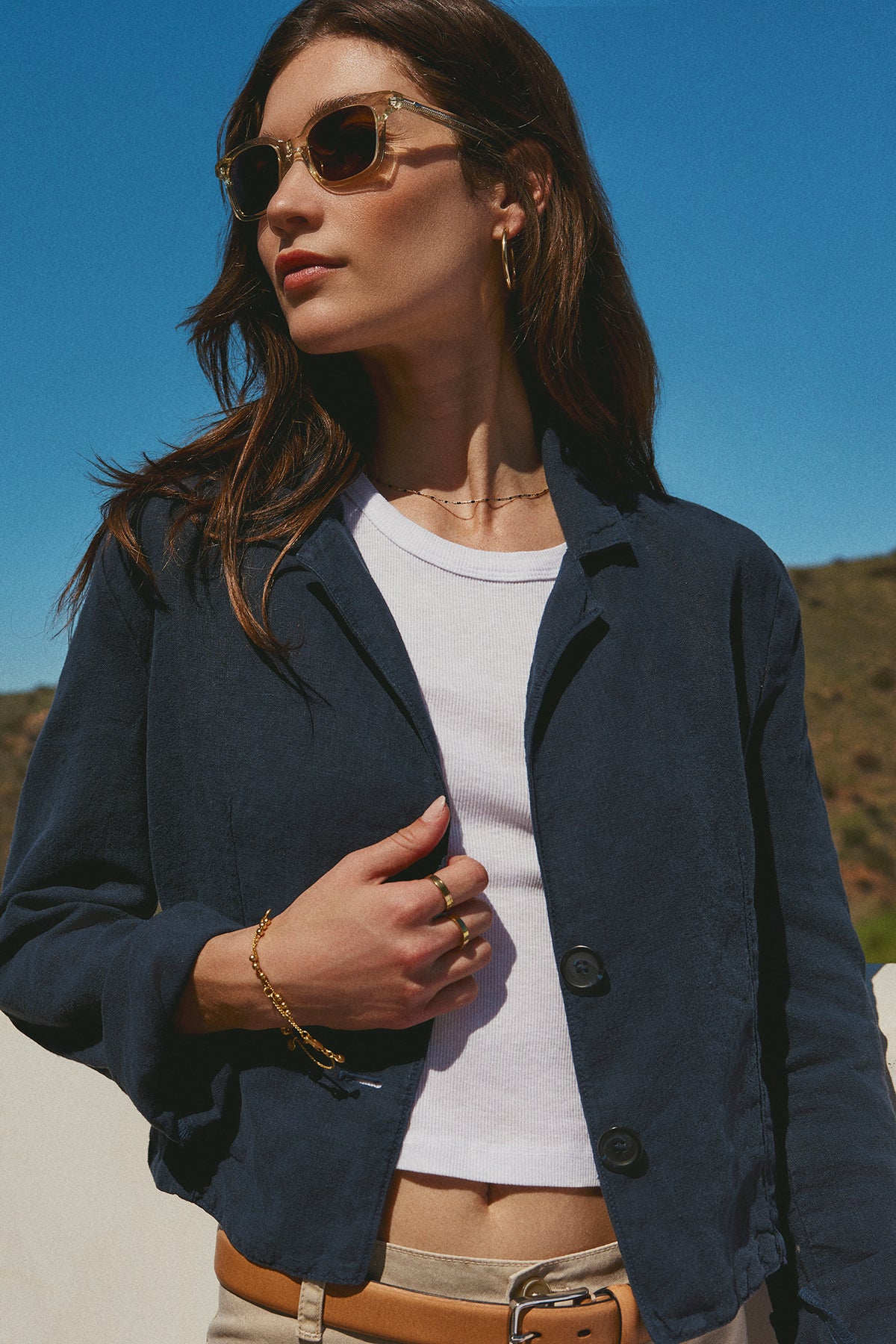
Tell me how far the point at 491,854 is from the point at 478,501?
0.74m

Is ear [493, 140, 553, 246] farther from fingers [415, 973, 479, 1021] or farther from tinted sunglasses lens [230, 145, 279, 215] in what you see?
fingers [415, 973, 479, 1021]

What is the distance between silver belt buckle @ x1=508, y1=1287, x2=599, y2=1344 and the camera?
160cm

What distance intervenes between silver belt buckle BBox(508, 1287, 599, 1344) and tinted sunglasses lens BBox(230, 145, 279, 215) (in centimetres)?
198

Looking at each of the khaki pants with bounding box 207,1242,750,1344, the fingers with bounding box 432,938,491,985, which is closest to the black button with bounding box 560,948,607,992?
the fingers with bounding box 432,938,491,985

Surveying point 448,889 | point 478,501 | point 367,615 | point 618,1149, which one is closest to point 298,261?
point 478,501

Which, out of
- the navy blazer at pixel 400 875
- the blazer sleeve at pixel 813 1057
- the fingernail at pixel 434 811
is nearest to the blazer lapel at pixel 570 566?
the navy blazer at pixel 400 875

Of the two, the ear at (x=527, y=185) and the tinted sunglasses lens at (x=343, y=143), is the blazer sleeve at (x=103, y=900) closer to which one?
the tinted sunglasses lens at (x=343, y=143)

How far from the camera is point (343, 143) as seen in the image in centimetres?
195

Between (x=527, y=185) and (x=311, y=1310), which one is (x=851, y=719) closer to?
(x=527, y=185)

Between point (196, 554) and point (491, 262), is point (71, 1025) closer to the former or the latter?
point (196, 554)

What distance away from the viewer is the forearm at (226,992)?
1635 millimetres

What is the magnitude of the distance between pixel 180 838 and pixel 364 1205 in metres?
0.64

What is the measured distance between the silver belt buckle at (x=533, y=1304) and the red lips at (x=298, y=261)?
172cm

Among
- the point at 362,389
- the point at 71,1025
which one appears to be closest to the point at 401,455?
the point at 362,389
